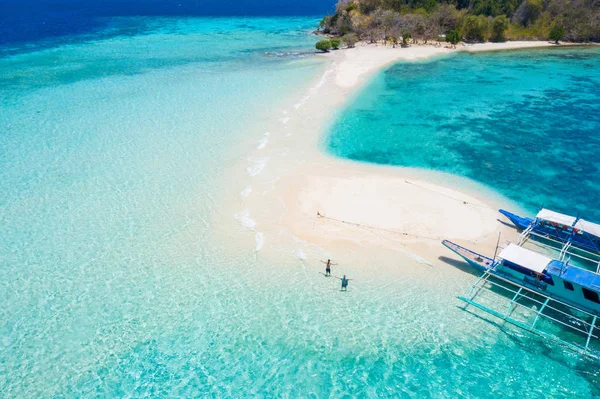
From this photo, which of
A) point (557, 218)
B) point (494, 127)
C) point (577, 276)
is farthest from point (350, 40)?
point (577, 276)

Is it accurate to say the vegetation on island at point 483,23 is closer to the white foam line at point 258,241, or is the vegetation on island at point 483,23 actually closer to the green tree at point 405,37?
the green tree at point 405,37

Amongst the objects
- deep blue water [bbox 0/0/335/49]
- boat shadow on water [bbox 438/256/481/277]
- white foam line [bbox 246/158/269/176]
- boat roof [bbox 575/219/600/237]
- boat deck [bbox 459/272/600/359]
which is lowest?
boat deck [bbox 459/272/600/359]

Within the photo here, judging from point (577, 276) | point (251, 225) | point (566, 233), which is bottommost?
point (251, 225)

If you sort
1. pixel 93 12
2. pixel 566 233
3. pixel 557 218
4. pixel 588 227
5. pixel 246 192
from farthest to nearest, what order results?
pixel 93 12
pixel 246 192
pixel 557 218
pixel 566 233
pixel 588 227

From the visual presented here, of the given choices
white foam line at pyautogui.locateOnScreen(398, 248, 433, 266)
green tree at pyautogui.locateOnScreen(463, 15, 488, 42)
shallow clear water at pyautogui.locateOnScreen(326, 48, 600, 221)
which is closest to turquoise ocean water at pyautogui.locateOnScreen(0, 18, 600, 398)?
white foam line at pyautogui.locateOnScreen(398, 248, 433, 266)

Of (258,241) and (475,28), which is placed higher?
(475,28)

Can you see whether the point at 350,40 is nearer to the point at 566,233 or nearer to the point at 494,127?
the point at 494,127

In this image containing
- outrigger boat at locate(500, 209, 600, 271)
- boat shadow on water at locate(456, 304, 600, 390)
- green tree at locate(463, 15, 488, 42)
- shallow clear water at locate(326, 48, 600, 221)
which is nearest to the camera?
boat shadow on water at locate(456, 304, 600, 390)

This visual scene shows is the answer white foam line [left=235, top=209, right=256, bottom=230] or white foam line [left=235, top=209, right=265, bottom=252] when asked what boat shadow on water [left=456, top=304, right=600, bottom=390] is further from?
white foam line [left=235, top=209, right=256, bottom=230]
